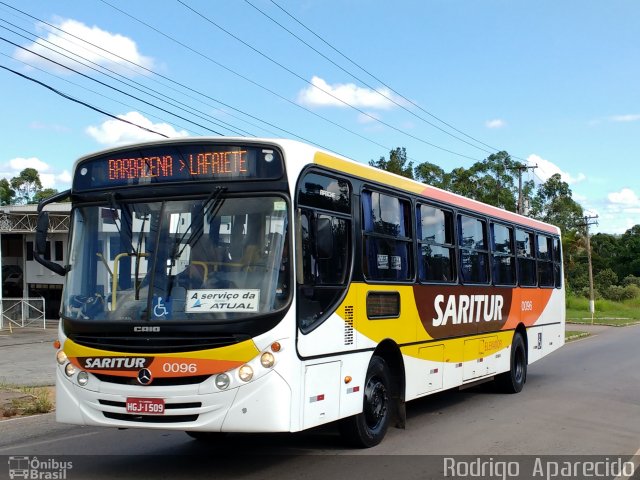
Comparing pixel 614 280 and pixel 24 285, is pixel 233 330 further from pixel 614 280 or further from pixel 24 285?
pixel 614 280

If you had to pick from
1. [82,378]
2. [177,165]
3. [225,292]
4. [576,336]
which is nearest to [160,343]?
[225,292]

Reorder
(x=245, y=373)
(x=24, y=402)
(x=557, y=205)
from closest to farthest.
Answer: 1. (x=245, y=373)
2. (x=24, y=402)
3. (x=557, y=205)

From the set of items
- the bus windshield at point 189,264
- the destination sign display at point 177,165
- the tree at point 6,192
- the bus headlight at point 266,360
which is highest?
the tree at point 6,192

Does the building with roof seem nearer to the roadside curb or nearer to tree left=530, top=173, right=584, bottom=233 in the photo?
the roadside curb

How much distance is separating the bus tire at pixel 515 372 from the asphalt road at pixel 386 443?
20.2 inches

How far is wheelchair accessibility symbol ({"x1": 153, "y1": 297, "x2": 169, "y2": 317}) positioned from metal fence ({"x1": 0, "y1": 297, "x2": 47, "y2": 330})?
29675mm

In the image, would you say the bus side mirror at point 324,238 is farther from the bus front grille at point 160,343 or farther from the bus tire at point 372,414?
the bus tire at point 372,414

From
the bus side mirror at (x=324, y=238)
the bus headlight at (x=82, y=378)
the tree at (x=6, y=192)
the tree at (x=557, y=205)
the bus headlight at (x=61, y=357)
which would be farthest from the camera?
the tree at (x=6, y=192)

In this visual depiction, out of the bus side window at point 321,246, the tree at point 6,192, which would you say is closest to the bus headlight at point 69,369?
the bus side window at point 321,246

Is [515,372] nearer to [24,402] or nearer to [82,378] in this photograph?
[24,402]

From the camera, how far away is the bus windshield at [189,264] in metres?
6.41

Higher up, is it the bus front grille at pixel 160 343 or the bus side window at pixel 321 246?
the bus side window at pixel 321 246

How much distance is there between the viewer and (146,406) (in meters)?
6.36

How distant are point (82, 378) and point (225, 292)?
5.40 feet
